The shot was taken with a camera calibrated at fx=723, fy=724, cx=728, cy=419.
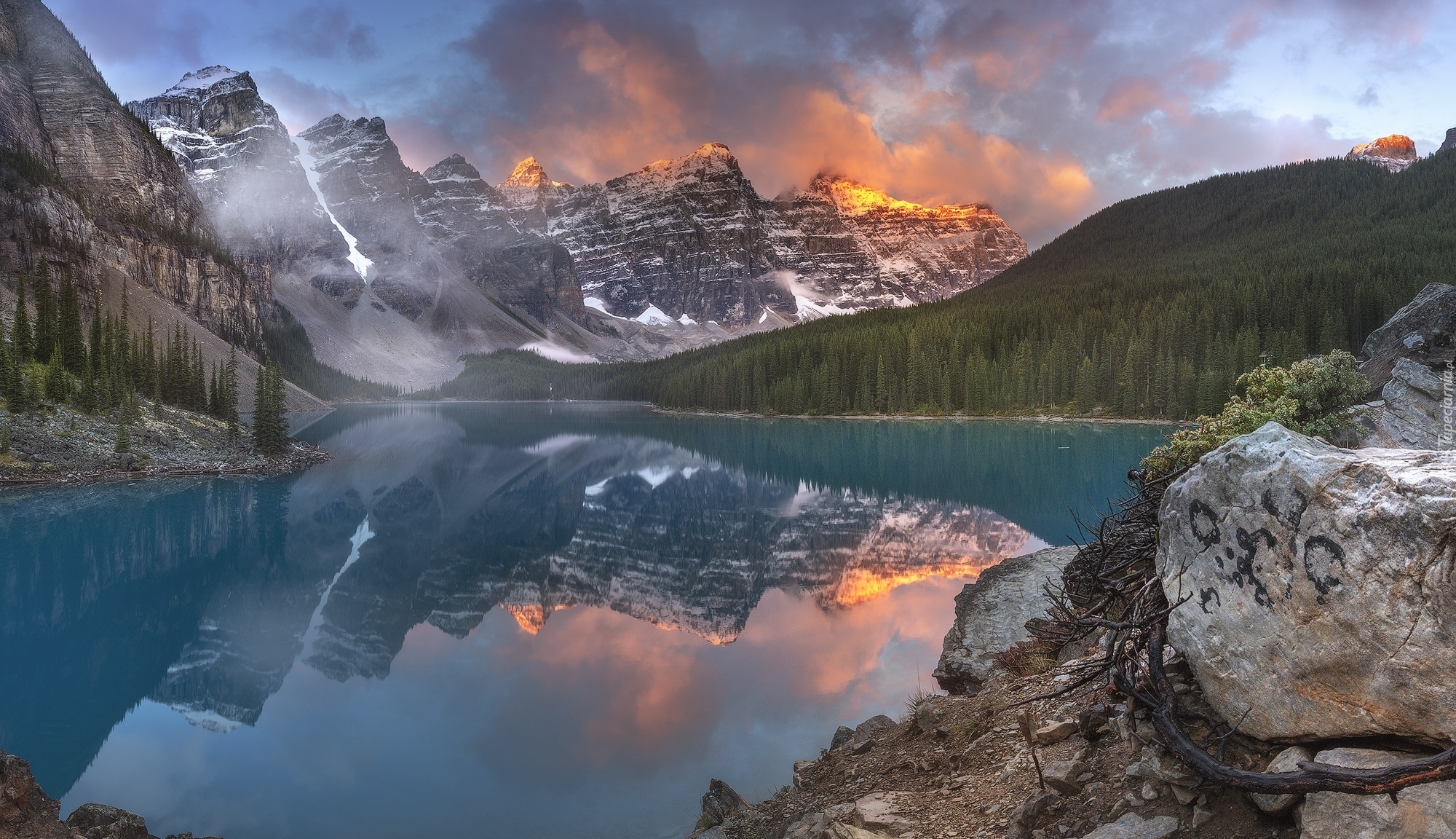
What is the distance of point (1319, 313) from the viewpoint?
317ft

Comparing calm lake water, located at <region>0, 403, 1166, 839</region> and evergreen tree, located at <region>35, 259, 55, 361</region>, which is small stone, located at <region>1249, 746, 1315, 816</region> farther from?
evergreen tree, located at <region>35, 259, 55, 361</region>

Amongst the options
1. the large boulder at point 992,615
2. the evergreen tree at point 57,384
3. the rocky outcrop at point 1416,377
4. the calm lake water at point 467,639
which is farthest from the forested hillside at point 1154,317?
the evergreen tree at point 57,384

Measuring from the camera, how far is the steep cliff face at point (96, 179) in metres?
102

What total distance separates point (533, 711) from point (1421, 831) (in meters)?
14.0

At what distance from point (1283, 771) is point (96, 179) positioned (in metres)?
187

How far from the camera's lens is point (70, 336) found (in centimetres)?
6016

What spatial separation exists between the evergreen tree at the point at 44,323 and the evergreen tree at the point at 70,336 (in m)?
0.58

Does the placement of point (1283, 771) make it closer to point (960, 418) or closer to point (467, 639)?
point (467, 639)

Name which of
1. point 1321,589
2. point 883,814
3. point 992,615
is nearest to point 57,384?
point 992,615

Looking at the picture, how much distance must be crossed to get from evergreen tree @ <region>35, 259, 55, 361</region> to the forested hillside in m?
92.0

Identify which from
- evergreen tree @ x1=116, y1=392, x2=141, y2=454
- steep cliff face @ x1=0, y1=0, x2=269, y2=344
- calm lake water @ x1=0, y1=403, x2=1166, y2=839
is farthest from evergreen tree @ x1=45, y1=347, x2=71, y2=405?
steep cliff face @ x1=0, y1=0, x2=269, y2=344

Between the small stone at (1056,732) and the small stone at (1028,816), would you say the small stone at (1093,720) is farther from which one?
the small stone at (1028,816)

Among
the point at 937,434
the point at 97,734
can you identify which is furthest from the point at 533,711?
the point at 937,434

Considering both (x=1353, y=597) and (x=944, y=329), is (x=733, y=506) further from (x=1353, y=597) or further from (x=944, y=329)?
(x=944, y=329)
